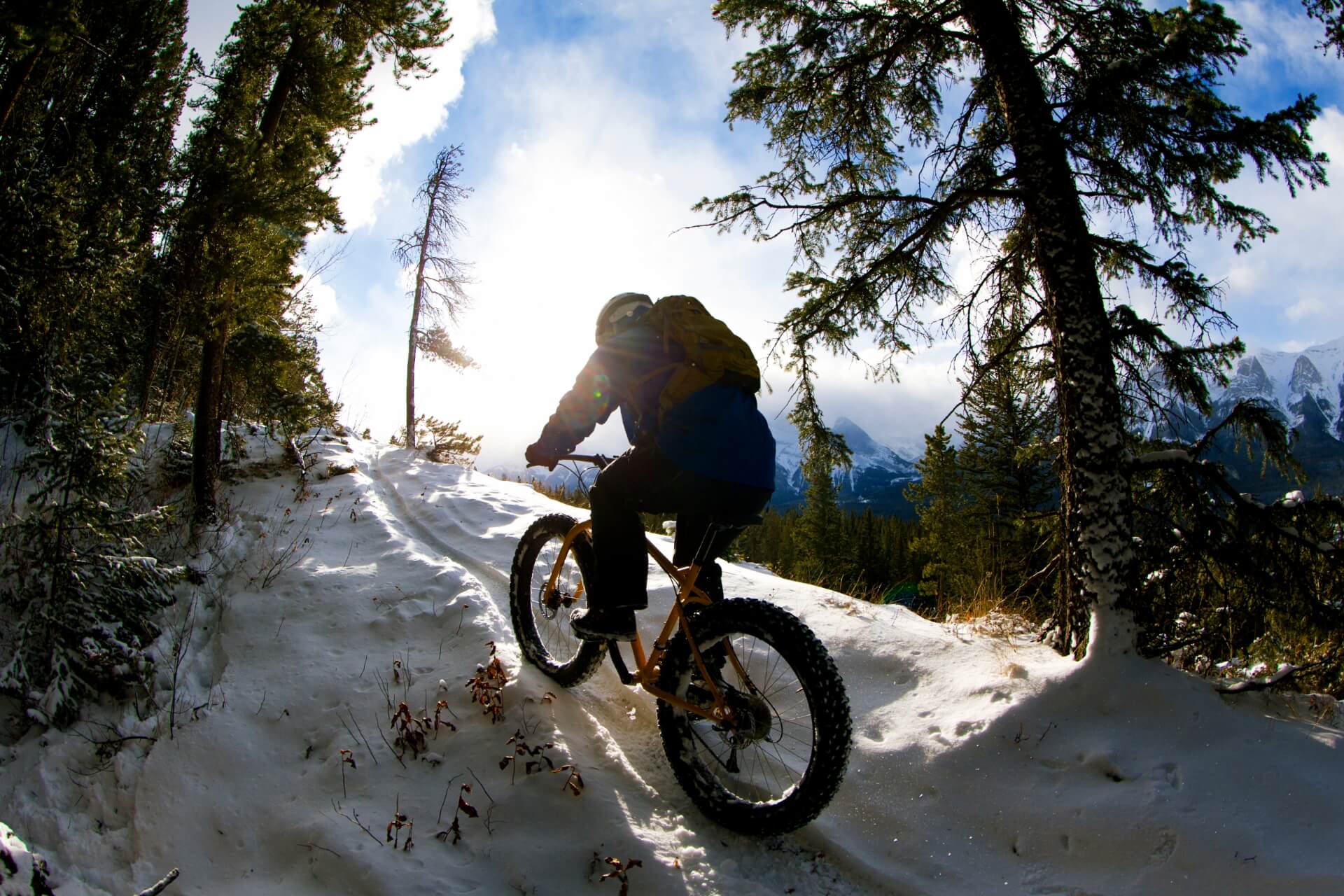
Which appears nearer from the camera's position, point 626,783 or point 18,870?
point 18,870

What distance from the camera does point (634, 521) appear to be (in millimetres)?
3277

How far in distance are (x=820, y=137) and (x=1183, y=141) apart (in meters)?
2.89

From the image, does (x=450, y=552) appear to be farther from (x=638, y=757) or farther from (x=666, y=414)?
(x=666, y=414)

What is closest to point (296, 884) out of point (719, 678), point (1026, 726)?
point (719, 678)

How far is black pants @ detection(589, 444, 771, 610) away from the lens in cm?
316

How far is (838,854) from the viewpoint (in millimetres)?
2818

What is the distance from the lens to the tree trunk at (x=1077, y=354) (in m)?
3.96

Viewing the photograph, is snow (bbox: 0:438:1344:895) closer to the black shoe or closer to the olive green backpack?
the black shoe

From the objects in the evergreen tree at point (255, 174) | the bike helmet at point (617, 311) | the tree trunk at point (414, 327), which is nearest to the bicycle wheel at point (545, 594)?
the bike helmet at point (617, 311)

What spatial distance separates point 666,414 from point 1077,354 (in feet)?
10.5

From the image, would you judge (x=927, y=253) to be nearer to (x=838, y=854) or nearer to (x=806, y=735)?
(x=806, y=735)

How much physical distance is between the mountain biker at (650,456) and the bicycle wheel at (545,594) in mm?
716

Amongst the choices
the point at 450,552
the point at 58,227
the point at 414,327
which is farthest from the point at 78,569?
the point at 414,327

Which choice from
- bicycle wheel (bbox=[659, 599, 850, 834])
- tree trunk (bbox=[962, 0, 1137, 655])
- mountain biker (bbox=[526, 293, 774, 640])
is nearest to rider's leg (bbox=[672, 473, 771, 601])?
mountain biker (bbox=[526, 293, 774, 640])
